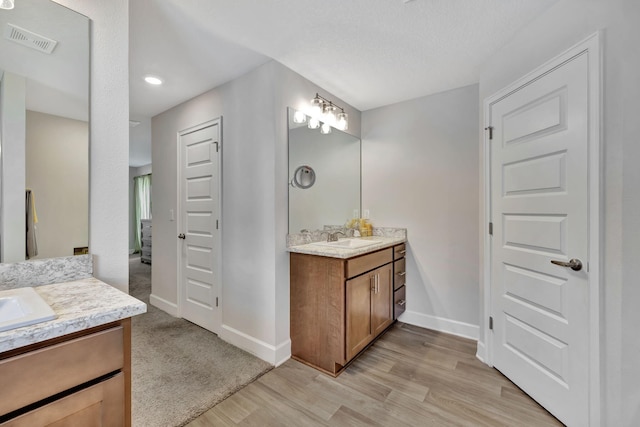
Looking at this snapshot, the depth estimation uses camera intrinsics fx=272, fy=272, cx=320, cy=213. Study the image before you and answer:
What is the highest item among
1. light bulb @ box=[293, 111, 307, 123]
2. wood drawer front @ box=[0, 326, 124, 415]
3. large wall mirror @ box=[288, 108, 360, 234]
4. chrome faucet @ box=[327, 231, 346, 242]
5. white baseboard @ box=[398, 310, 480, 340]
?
light bulb @ box=[293, 111, 307, 123]

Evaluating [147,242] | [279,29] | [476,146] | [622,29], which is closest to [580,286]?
[622,29]

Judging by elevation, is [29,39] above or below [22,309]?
above

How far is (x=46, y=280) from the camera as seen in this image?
116 centimetres

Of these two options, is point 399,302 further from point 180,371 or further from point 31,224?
point 31,224

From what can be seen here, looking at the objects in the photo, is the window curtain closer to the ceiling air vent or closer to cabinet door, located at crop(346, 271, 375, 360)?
the ceiling air vent

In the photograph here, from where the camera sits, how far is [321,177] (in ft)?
9.00

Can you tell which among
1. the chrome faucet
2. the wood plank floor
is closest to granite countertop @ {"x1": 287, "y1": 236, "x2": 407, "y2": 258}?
the chrome faucet

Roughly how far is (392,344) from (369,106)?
8.22 feet

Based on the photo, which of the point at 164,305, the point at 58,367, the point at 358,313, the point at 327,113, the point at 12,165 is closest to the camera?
the point at 58,367

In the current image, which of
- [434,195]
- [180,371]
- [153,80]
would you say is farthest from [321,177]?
[180,371]

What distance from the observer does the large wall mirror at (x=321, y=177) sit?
7.73ft

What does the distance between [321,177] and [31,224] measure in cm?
205

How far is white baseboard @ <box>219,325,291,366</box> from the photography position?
2.14 metres

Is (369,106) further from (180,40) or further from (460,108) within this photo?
(180,40)
